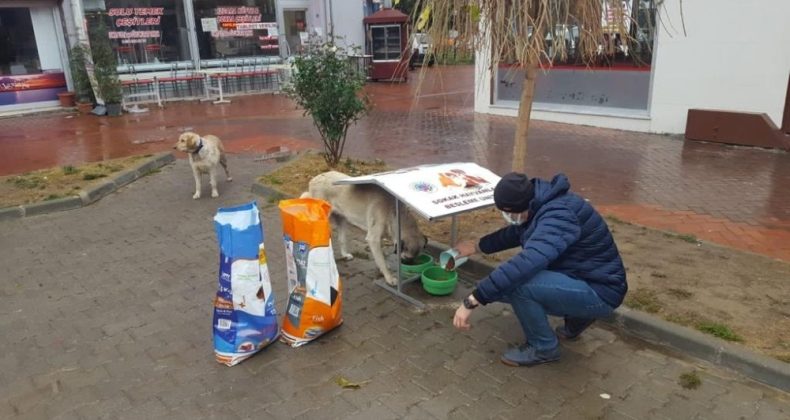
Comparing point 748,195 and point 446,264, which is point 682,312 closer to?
point 446,264

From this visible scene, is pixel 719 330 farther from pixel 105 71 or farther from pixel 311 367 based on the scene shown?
pixel 105 71

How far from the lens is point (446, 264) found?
158 inches

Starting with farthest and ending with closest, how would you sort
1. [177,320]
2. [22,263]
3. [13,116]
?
1. [13,116]
2. [22,263]
3. [177,320]

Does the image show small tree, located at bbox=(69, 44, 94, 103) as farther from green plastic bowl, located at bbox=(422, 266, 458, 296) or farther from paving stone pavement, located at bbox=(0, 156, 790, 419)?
green plastic bowl, located at bbox=(422, 266, 458, 296)

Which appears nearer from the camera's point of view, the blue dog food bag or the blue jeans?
the blue jeans

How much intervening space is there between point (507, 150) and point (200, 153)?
5232mm

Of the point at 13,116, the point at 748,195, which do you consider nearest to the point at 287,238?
the point at 748,195

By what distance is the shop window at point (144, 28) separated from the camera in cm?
1659

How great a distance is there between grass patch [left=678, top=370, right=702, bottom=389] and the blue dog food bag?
259cm

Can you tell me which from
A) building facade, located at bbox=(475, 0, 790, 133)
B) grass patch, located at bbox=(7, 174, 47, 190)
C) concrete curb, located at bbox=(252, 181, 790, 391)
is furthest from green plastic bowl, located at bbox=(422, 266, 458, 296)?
grass patch, located at bbox=(7, 174, 47, 190)

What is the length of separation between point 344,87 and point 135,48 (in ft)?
41.6

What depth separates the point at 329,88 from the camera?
742 cm

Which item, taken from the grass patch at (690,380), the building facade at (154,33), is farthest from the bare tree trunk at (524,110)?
the building facade at (154,33)

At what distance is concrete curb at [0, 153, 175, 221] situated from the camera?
22.9ft
